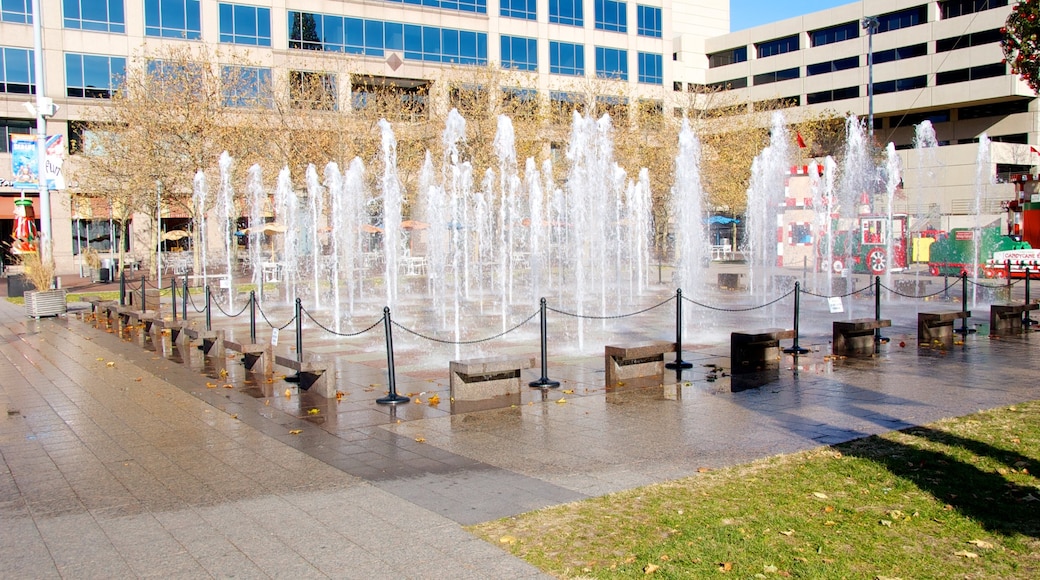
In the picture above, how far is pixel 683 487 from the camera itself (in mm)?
6031

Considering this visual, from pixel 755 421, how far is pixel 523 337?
7365 millimetres

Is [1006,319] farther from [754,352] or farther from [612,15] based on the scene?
[612,15]

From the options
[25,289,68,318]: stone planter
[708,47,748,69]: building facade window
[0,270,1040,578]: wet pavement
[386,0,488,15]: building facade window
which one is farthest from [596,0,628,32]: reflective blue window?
[0,270,1040,578]: wet pavement

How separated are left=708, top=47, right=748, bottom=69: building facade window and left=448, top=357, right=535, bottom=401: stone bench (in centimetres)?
6856

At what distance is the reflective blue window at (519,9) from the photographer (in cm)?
5356

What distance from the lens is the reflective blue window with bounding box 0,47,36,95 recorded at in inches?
1665

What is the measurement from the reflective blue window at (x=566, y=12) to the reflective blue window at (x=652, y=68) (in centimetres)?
545

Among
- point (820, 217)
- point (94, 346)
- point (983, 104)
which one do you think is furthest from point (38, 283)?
point (983, 104)

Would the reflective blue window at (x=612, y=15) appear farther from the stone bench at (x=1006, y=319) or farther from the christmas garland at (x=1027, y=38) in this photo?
the stone bench at (x=1006, y=319)

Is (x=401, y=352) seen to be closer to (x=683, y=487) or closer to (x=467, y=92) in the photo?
(x=683, y=487)

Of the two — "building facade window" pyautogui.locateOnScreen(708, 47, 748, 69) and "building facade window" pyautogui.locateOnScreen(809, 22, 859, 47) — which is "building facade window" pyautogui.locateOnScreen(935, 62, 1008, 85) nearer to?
"building facade window" pyautogui.locateOnScreen(809, 22, 859, 47)

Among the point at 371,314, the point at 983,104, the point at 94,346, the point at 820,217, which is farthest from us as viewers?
the point at 983,104

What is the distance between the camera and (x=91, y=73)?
4359cm

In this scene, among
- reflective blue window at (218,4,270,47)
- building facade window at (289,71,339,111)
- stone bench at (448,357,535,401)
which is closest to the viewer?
stone bench at (448,357,535,401)
